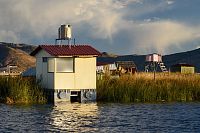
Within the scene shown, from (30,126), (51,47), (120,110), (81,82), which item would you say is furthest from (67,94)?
(30,126)

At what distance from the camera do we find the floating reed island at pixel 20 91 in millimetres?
40375

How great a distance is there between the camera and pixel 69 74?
42.8m

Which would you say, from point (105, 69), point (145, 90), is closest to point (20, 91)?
point (145, 90)

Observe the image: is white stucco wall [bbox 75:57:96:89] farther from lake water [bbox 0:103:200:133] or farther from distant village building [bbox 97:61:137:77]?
distant village building [bbox 97:61:137:77]

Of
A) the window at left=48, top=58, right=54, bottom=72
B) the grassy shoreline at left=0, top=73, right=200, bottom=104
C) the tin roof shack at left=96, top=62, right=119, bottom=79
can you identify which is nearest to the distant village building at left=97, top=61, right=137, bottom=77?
the tin roof shack at left=96, top=62, right=119, bottom=79

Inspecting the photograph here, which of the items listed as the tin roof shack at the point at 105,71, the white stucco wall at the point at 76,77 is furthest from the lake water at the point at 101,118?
the tin roof shack at the point at 105,71

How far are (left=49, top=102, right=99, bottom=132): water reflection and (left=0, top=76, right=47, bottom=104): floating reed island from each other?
1.82 metres

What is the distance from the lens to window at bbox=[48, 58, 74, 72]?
140 feet

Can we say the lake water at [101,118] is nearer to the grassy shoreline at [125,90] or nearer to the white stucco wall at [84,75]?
the grassy shoreline at [125,90]

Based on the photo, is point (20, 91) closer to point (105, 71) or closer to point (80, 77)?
point (80, 77)

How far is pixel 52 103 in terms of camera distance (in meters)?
41.6

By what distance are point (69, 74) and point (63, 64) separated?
987mm

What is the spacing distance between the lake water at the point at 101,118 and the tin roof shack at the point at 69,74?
2017mm

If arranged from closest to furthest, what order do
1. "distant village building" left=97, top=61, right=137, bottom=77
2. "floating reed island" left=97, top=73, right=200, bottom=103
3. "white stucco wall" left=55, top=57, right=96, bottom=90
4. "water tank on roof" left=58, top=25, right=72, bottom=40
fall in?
"white stucco wall" left=55, top=57, right=96, bottom=90, "floating reed island" left=97, top=73, right=200, bottom=103, "water tank on roof" left=58, top=25, right=72, bottom=40, "distant village building" left=97, top=61, right=137, bottom=77
